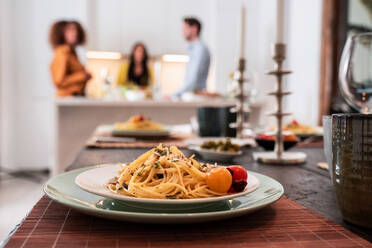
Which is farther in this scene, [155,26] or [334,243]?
[155,26]

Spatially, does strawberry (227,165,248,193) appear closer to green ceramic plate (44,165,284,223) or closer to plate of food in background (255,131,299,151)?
green ceramic plate (44,165,284,223)

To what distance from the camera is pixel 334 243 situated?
39 cm

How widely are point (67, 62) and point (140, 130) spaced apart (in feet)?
10.2

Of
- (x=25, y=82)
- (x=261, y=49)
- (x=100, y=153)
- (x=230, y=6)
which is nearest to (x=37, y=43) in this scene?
(x=25, y=82)

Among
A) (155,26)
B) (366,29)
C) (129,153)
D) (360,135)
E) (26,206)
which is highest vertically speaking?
(155,26)

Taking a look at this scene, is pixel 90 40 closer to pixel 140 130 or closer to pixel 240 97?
pixel 140 130

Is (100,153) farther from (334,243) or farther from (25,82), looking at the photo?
(25,82)

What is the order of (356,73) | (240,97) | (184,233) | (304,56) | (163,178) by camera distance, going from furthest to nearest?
(304,56) → (240,97) → (356,73) → (163,178) → (184,233)

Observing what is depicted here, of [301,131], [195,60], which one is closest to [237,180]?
[301,131]

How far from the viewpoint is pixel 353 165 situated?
43cm

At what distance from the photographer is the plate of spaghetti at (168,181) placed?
0.45m

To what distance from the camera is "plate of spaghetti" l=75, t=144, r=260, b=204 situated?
45cm

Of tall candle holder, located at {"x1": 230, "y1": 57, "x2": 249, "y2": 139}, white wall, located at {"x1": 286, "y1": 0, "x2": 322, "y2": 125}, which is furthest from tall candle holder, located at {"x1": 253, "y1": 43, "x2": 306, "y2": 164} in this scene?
white wall, located at {"x1": 286, "y1": 0, "x2": 322, "y2": 125}

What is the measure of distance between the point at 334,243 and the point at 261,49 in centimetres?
565
